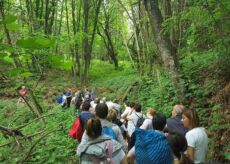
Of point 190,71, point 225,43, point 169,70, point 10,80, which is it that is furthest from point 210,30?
point 10,80

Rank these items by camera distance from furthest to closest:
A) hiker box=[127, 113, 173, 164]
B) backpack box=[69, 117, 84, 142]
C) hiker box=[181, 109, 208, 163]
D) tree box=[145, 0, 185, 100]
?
tree box=[145, 0, 185, 100], backpack box=[69, 117, 84, 142], hiker box=[181, 109, 208, 163], hiker box=[127, 113, 173, 164]

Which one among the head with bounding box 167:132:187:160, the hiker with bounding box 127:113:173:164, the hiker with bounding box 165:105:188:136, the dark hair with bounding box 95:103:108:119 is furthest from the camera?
the hiker with bounding box 165:105:188:136

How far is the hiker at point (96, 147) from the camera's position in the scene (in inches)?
150

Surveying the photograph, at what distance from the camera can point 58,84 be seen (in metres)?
25.4

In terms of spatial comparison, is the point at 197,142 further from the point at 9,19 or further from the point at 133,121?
the point at 9,19

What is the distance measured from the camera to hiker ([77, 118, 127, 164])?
382 centimetres

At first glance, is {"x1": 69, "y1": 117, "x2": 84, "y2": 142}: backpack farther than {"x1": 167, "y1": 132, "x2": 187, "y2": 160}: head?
Yes

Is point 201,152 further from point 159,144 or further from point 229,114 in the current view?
point 229,114

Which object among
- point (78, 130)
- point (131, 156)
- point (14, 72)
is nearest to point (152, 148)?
point (131, 156)

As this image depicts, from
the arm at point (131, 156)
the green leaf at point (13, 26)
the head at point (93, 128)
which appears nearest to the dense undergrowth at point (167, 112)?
the head at point (93, 128)

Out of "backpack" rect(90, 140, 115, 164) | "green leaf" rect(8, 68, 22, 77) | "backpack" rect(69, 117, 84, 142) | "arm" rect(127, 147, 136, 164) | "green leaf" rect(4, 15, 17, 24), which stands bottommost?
"arm" rect(127, 147, 136, 164)

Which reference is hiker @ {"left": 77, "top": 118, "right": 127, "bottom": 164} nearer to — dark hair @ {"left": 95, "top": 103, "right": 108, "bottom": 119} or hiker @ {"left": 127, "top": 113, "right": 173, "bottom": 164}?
hiker @ {"left": 127, "top": 113, "right": 173, "bottom": 164}

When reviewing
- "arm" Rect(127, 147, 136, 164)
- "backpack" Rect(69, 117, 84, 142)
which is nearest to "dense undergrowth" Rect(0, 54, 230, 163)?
"backpack" Rect(69, 117, 84, 142)

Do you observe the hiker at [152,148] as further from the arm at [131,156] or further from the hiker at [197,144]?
the arm at [131,156]
